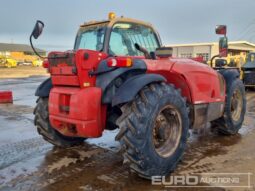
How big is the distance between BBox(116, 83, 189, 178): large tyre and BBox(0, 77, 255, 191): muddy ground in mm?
252

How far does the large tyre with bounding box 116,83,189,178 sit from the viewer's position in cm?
363

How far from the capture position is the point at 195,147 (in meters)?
5.24

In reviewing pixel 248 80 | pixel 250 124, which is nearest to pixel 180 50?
pixel 248 80

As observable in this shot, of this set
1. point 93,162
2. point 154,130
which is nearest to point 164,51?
point 154,130

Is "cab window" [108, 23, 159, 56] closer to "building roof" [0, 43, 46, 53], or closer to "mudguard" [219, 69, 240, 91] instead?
"mudguard" [219, 69, 240, 91]

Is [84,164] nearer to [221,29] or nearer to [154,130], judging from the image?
[154,130]

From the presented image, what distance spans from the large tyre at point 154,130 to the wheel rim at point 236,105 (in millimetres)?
2352

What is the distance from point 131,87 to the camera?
12.1ft

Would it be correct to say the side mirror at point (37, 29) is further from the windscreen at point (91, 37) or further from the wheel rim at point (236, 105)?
the wheel rim at point (236, 105)

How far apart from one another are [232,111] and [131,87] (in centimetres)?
330

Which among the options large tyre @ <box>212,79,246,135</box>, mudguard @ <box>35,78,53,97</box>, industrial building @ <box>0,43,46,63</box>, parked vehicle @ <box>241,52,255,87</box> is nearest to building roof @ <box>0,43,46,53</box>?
industrial building @ <box>0,43,46,63</box>

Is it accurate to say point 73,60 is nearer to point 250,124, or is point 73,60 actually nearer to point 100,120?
point 100,120

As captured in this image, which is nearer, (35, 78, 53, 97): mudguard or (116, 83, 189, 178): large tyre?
(116, 83, 189, 178): large tyre

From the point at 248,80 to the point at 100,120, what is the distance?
12032 mm
